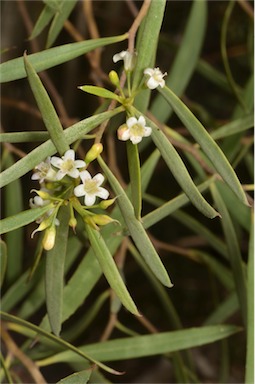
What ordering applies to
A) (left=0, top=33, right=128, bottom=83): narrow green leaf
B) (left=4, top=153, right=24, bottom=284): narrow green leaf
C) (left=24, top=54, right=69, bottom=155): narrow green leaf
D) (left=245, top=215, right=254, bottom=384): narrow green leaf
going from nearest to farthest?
1. (left=24, top=54, right=69, bottom=155): narrow green leaf
2. (left=0, top=33, right=128, bottom=83): narrow green leaf
3. (left=245, top=215, right=254, bottom=384): narrow green leaf
4. (left=4, top=153, right=24, bottom=284): narrow green leaf

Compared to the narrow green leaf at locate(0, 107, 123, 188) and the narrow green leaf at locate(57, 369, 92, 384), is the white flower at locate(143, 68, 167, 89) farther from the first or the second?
the narrow green leaf at locate(57, 369, 92, 384)

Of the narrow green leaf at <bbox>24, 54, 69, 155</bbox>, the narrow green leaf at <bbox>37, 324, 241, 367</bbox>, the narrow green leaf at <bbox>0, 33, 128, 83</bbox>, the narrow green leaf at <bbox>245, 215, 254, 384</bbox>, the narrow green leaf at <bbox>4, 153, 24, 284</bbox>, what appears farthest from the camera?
the narrow green leaf at <bbox>4, 153, 24, 284</bbox>

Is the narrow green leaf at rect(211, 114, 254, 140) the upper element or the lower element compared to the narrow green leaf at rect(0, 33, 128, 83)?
upper

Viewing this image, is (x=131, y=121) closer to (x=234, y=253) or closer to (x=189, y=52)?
(x=234, y=253)

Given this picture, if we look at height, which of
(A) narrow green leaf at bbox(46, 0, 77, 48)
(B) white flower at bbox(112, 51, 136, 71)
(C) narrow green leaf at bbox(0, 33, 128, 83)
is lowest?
(B) white flower at bbox(112, 51, 136, 71)

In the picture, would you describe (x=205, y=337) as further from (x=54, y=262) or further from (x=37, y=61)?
(x=37, y=61)

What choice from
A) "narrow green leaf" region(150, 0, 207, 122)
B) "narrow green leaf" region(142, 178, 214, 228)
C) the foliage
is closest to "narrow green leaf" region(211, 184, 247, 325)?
the foliage

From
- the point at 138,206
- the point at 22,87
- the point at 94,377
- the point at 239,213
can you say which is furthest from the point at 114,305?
the point at 22,87

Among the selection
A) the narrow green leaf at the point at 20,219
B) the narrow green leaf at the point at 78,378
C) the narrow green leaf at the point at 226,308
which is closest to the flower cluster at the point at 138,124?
the narrow green leaf at the point at 20,219

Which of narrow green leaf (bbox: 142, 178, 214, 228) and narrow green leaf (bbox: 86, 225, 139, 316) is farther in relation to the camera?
narrow green leaf (bbox: 142, 178, 214, 228)
